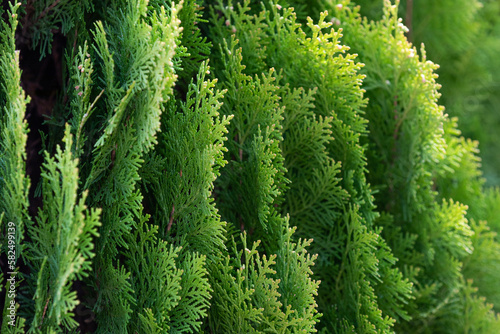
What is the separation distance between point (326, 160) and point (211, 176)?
602mm

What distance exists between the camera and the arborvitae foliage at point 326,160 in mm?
1970

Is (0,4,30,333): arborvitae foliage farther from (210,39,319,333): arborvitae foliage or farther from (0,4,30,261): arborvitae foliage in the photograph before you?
(210,39,319,333): arborvitae foliage

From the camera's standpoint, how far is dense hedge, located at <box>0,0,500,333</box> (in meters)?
1.56

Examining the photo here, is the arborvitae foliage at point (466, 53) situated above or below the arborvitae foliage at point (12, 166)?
above

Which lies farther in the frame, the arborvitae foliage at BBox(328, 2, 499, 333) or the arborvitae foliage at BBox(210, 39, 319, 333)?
the arborvitae foliage at BBox(328, 2, 499, 333)

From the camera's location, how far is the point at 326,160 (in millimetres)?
2035

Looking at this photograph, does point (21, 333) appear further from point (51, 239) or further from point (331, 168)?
point (331, 168)

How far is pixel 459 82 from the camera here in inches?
141

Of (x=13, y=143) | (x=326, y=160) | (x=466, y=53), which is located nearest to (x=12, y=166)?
(x=13, y=143)

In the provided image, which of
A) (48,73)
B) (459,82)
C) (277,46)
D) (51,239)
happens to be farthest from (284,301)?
(459,82)

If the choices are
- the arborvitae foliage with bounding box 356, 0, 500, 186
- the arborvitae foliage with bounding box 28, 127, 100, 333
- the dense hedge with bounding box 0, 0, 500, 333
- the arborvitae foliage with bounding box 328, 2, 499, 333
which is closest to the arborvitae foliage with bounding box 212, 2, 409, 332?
the dense hedge with bounding box 0, 0, 500, 333

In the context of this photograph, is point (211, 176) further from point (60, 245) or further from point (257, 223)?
point (60, 245)

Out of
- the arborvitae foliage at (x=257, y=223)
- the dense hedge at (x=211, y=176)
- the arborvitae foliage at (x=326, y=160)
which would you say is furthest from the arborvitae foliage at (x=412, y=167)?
the arborvitae foliage at (x=257, y=223)

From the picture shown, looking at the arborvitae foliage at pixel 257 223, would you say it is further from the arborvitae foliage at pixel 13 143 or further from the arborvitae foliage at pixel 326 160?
the arborvitae foliage at pixel 13 143
